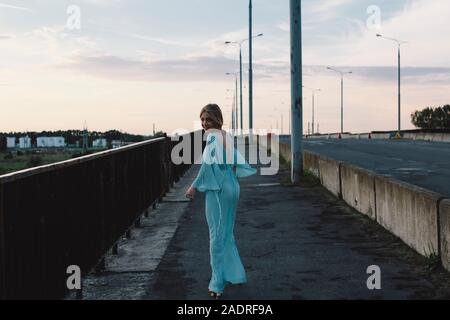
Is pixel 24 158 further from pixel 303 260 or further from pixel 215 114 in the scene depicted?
pixel 215 114

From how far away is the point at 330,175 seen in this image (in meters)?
14.2

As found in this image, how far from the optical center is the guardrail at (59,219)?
432cm

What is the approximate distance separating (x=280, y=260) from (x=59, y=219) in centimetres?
286

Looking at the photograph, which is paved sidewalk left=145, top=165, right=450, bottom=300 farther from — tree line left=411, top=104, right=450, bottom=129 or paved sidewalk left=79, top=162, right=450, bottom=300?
tree line left=411, top=104, right=450, bottom=129

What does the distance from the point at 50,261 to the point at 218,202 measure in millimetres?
1524

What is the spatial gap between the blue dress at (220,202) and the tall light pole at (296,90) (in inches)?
432

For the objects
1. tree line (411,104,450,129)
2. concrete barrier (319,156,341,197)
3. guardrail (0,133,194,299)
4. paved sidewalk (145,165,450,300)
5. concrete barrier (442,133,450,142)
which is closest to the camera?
guardrail (0,133,194,299)

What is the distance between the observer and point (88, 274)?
21.2ft

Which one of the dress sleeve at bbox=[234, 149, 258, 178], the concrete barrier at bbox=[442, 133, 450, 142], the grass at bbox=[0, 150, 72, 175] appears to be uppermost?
the dress sleeve at bbox=[234, 149, 258, 178]

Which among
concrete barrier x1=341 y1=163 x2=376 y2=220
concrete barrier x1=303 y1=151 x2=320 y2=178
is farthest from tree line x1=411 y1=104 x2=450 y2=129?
concrete barrier x1=341 y1=163 x2=376 y2=220

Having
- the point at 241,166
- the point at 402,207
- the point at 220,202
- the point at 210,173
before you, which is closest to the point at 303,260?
the point at 402,207

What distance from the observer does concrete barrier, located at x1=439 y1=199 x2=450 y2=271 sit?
21.2ft

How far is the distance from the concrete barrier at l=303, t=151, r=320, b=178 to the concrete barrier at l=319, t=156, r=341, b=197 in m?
0.59
